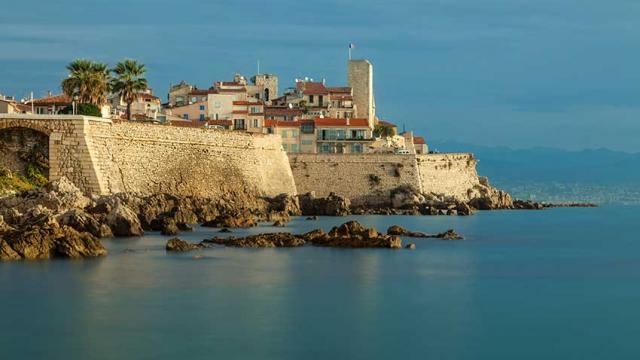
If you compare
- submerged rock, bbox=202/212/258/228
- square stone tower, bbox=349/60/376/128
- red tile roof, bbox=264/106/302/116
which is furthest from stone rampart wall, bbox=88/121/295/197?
square stone tower, bbox=349/60/376/128

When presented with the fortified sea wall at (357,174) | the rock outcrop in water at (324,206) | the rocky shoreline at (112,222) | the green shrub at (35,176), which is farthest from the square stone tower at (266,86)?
the green shrub at (35,176)

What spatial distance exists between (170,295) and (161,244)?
428 inches

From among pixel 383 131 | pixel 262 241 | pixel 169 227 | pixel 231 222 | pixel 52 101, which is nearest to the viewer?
pixel 262 241

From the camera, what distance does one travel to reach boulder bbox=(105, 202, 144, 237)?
38969mm

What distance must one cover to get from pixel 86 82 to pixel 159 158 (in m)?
6.33

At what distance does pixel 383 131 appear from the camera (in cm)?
9244

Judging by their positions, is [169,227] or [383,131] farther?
[383,131]

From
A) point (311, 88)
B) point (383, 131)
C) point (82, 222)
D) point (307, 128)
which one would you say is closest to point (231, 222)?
point (82, 222)

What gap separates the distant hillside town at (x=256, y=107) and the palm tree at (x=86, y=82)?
0.05 metres

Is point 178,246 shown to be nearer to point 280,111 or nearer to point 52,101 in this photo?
point 52,101

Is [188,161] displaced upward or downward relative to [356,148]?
downward

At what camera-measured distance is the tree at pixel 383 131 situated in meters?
91.1

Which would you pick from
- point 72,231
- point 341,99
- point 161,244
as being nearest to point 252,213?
point 161,244

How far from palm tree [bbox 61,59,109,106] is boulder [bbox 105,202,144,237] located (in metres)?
18.6
